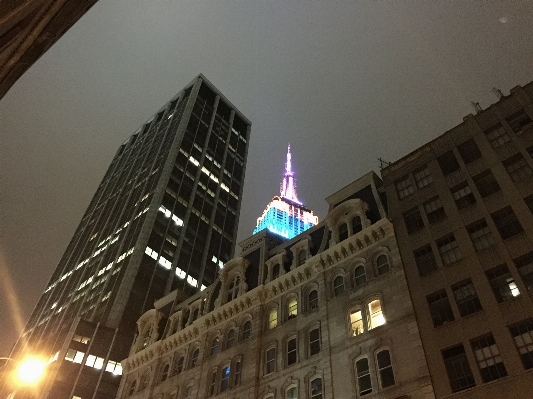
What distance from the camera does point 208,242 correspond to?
104688mm

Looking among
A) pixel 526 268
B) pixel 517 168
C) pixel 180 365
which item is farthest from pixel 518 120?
pixel 180 365

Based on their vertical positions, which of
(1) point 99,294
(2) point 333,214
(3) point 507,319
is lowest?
(3) point 507,319

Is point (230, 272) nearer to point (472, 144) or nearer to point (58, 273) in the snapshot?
point (472, 144)

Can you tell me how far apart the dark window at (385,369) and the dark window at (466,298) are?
5469 millimetres

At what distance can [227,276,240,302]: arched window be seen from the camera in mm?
45000

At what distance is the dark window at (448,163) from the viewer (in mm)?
35812

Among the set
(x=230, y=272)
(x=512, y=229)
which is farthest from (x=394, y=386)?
(x=230, y=272)

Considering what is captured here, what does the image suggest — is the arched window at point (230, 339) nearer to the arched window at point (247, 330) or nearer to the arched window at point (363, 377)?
the arched window at point (247, 330)

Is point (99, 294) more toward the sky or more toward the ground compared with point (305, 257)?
more toward the sky

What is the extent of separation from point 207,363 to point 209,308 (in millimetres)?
6365

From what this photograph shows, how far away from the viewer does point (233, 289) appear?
150 ft

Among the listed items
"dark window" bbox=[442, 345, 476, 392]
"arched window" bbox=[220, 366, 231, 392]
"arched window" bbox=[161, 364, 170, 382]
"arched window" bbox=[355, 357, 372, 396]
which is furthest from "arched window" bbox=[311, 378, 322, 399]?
"arched window" bbox=[161, 364, 170, 382]

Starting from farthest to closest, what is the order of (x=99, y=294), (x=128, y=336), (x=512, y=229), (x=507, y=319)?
(x=99, y=294)
(x=128, y=336)
(x=512, y=229)
(x=507, y=319)

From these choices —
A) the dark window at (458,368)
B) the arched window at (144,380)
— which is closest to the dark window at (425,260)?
the dark window at (458,368)
